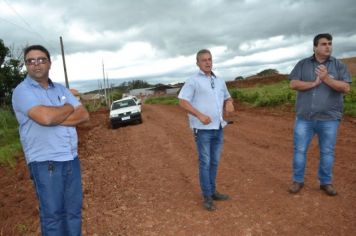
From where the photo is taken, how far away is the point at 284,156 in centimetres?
783

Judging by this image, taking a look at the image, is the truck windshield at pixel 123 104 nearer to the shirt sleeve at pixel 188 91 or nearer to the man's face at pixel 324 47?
the shirt sleeve at pixel 188 91

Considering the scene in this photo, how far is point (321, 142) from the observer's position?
17.6ft

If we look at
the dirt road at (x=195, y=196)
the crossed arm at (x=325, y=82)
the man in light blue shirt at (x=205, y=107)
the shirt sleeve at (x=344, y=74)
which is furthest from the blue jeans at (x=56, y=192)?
the shirt sleeve at (x=344, y=74)

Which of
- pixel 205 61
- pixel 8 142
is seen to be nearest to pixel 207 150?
pixel 205 61

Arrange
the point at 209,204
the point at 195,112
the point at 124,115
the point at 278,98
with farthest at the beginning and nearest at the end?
the point at 278,98
the point at 124,115
the point at 209,204
the point at 195,112

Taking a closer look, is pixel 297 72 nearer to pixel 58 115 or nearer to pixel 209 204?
pixel 209 204

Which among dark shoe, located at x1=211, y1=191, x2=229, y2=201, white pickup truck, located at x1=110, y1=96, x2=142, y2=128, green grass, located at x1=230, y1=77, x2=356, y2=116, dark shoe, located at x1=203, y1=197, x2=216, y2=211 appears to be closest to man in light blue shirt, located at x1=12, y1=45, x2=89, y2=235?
dark shoe, located at x1=203, y1=197, x2=216, y2=211

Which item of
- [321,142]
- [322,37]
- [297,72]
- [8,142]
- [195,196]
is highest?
[322,37]

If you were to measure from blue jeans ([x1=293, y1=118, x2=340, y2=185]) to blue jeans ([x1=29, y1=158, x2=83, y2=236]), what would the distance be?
320 cm

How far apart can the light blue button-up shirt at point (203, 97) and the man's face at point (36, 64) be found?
1964 millimetres

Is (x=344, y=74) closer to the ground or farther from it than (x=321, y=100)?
farther from it

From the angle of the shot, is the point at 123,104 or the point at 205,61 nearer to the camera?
the point at 205,61

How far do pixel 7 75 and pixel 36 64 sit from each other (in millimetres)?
25370

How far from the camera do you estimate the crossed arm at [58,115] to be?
322 centimetres
